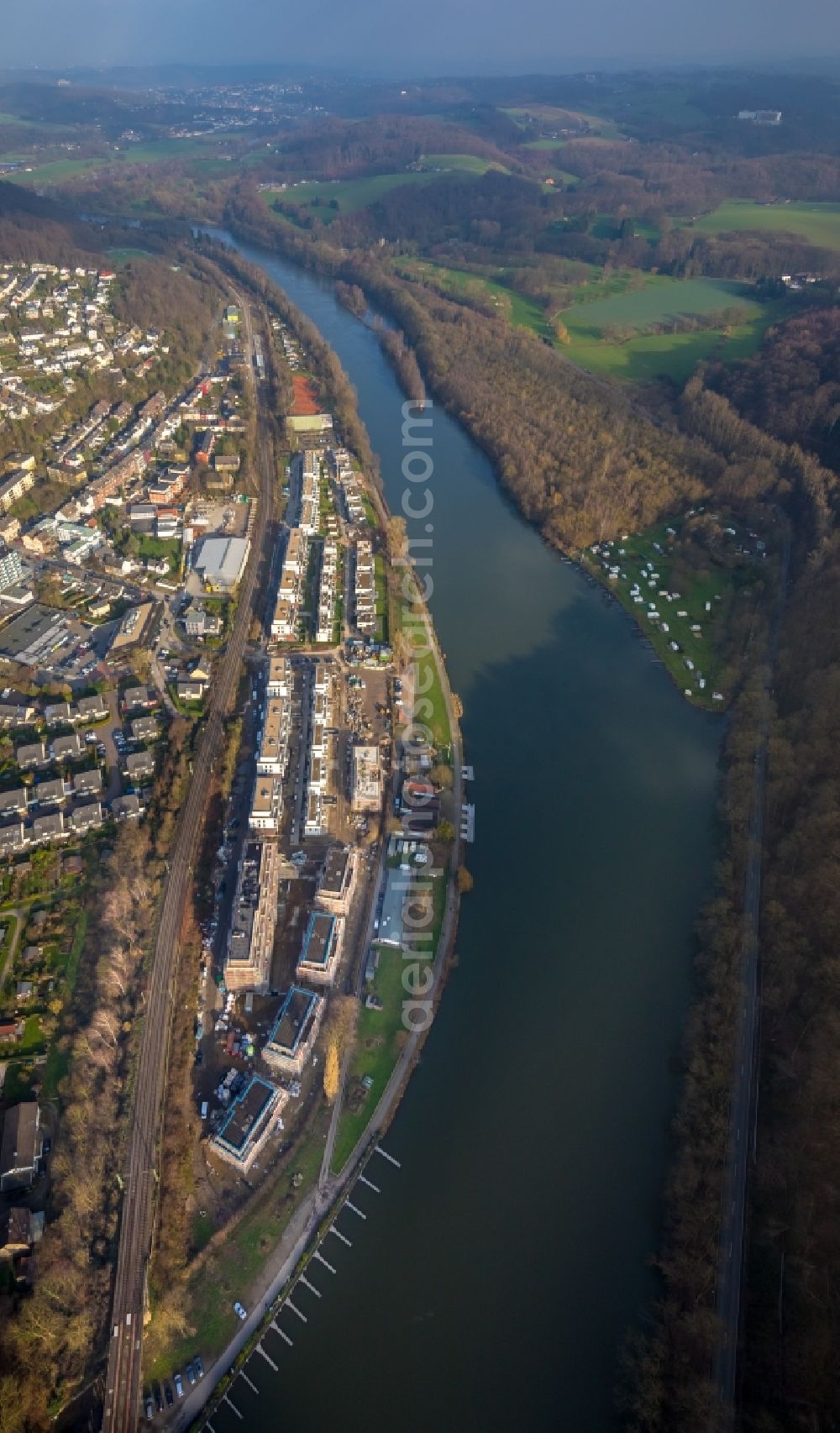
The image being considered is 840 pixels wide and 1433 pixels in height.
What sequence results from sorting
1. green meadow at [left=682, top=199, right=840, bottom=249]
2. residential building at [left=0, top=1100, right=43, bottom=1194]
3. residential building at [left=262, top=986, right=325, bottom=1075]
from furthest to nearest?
green meadow at [left=682, top=199, right=840, bottom=249] → residential building at [left=262, top=986, right=325, bottom=1075] → residential building at [left=0, top=1100, right=43, bottom=1194]

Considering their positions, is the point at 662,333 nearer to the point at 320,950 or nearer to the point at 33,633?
the point at 33,633

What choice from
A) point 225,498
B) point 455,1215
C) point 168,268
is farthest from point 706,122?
point 455,1215

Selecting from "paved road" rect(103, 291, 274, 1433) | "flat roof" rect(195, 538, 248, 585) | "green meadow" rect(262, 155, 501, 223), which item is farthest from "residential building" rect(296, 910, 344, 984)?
"green meadow" rect(262, 155, 501, 223)

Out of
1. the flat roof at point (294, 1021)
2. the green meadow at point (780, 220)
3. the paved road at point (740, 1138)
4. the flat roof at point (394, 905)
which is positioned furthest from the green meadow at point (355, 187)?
the flat roof at point (294, 1021)

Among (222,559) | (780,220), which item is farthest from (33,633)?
(780,220)

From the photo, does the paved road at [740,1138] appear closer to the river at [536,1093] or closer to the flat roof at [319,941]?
the river at [536,1093]

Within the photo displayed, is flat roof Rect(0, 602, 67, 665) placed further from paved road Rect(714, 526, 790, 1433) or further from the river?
paved road Rect(714, 526, 790, 1433)
